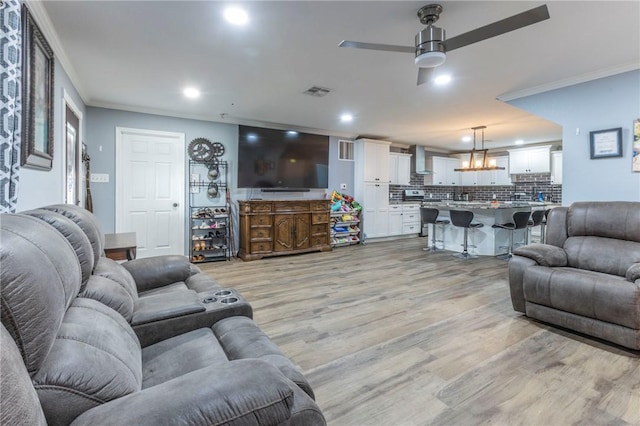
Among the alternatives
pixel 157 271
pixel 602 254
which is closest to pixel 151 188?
pixel 157 271

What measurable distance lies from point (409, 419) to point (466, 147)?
848 cm

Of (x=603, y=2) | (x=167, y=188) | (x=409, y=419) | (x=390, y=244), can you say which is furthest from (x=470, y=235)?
(x=167, y=188)

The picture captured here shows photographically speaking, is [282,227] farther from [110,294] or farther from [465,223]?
[110,294]

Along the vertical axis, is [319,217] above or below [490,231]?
above

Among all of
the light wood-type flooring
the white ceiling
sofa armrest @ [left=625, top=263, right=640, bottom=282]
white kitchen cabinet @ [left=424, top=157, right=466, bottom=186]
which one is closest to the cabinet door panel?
the light wood-type flooring

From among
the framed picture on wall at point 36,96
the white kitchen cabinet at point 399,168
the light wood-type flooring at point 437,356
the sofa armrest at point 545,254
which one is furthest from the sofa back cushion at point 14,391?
the white kitchen cabinet at point 399,168

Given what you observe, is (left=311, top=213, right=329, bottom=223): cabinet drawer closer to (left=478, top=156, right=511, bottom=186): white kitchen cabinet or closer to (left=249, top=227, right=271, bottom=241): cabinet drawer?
(left=249, top=227, right=271, bottom=241): cabinet drawer

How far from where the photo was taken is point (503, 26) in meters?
1.92

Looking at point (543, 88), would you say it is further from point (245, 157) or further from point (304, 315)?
point (245, 157)

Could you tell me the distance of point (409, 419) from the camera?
1.61 m

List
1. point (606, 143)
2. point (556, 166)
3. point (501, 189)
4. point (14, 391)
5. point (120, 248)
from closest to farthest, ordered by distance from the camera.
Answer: point (14, 391) → point (120, 248) → point (606, 143) → point (556, 166) → point (501, 189)

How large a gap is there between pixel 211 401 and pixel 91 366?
13.9 inches

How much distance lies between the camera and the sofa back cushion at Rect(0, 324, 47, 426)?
54 centimetres

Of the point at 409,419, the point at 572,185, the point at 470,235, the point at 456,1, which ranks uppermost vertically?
the point at 456,1
